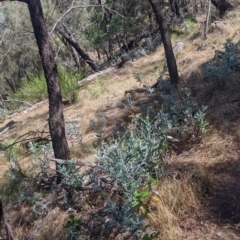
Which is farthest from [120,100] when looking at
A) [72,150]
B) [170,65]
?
[72,150]

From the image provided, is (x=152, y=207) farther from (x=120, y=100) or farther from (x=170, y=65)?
(x=120, y=100)

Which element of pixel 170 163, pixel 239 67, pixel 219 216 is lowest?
pixel 219 216

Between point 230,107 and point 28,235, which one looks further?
point 230,107

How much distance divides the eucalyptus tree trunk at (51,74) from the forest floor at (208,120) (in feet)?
1.29

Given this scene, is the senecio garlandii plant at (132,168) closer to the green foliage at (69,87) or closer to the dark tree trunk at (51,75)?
the dark tree trunk at (51,75)

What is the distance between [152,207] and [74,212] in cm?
83

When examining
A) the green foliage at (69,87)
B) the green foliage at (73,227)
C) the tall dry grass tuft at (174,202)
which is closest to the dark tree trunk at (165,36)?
the green foliage at (69,87)

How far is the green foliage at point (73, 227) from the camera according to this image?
9.71 ft

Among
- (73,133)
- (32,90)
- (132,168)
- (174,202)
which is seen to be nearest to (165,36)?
(73,133)

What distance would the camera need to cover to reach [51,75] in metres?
3.98

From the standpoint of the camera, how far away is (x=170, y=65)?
7.05 meters

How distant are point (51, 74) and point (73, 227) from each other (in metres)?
1.75

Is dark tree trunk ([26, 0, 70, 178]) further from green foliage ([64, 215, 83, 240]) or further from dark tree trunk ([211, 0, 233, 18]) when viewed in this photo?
dark tree trunk ([211, 0, 233, 18])

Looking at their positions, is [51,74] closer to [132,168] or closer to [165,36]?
[132,168]
